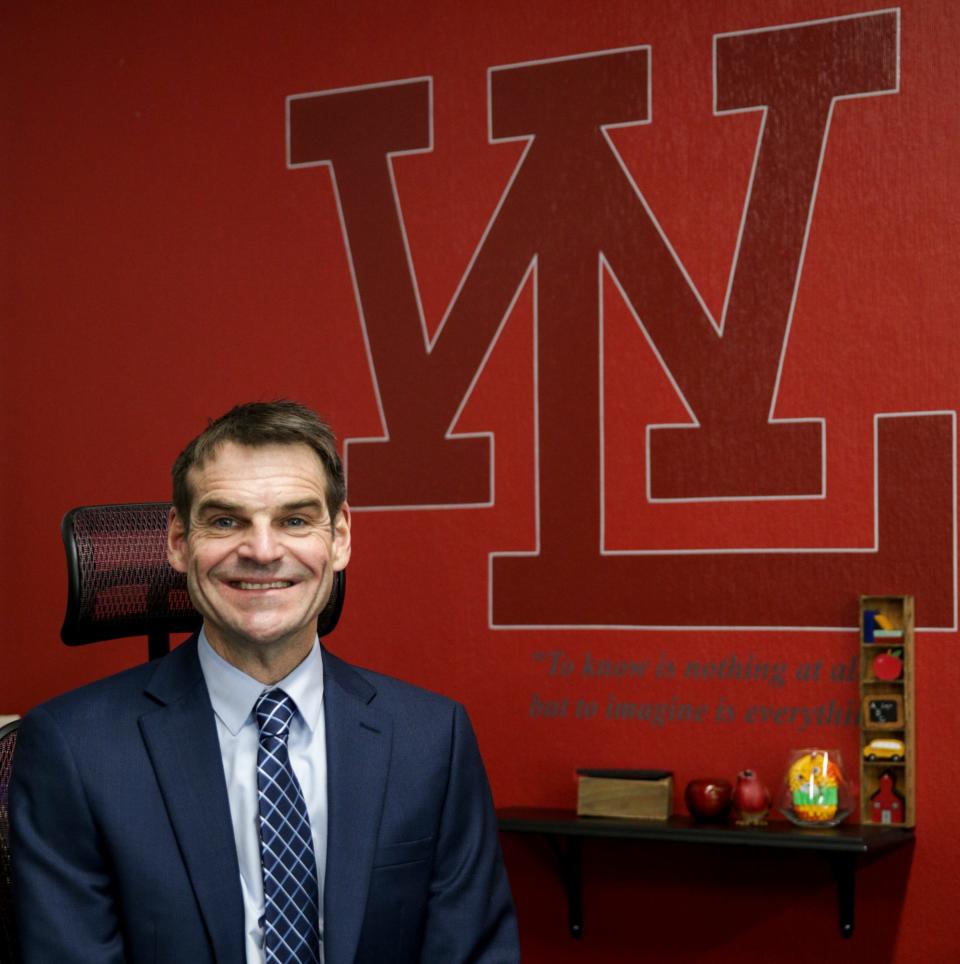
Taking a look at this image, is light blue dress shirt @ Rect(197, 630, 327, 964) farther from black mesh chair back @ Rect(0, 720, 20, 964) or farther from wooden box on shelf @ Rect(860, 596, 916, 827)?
wooden box on shelf @ Rect(860, 596, 916, 827)

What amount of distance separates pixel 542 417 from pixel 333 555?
127 centimetres

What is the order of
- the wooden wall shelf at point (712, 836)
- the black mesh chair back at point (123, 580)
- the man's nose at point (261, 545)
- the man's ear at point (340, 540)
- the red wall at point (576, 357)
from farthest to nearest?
the red wall at point (576, 357), the wooden wall shelf at point (712, 836), the black mesh chair back at point (123, 580), the man's ear at point (340, 540), the man's nose at point (261, 545)

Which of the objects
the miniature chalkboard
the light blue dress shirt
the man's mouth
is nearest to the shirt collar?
the light blue dress shirt

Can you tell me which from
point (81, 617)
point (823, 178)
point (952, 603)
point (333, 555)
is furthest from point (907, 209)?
point (81, 617)

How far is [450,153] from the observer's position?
125 inches

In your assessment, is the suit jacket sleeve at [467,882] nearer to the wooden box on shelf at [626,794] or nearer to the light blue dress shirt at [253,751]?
the light blue dress shirt at [253,751]

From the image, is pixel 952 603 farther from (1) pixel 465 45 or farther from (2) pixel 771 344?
(1) pixel 465 45

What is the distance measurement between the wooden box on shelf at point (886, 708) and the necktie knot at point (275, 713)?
1375mm

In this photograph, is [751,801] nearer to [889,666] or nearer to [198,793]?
[889,666]

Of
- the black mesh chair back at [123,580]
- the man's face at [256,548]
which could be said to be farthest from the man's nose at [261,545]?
the black mesh chair back at [123,580]

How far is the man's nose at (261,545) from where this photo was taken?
1.70 metres

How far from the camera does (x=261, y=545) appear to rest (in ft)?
5.57

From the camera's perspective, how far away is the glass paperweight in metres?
2.63

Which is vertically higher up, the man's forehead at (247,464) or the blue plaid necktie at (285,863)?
the man's forehead at (247,464)
